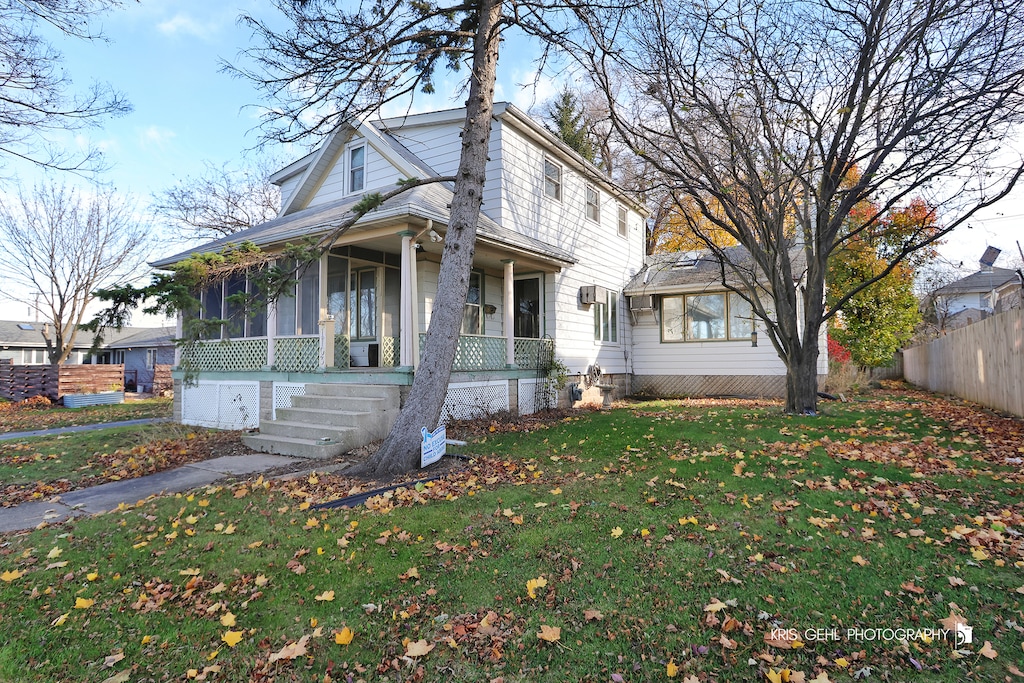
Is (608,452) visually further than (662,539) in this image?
Yes

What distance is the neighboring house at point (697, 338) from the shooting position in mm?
14859

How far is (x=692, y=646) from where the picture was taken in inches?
109

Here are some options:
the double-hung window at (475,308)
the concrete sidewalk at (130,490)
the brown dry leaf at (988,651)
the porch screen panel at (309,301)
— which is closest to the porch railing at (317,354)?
the porch screen panel at (309,301)

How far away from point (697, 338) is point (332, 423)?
11.3 m

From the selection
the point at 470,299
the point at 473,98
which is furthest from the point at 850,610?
the point at 470,299

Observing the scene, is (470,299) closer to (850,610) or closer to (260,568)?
(260,568)

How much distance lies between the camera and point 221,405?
11578 millimetres

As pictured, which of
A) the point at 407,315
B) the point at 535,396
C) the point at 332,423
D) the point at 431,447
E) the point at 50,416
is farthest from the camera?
the point at 50,416

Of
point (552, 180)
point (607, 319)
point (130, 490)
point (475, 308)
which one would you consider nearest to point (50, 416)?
point (130, 490)

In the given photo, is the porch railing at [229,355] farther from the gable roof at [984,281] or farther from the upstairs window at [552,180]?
the gable roof at [984,281]

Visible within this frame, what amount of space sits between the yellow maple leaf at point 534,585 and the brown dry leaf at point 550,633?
0.35 metres

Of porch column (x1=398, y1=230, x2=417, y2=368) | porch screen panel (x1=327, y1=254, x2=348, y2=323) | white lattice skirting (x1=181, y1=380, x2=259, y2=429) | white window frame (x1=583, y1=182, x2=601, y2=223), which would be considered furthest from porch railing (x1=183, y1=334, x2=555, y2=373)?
white window frame (x1=583, y1=182, x2=601, y2=223)

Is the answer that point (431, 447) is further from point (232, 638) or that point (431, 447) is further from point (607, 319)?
point (607, 319)

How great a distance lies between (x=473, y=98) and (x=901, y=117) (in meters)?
7.36
